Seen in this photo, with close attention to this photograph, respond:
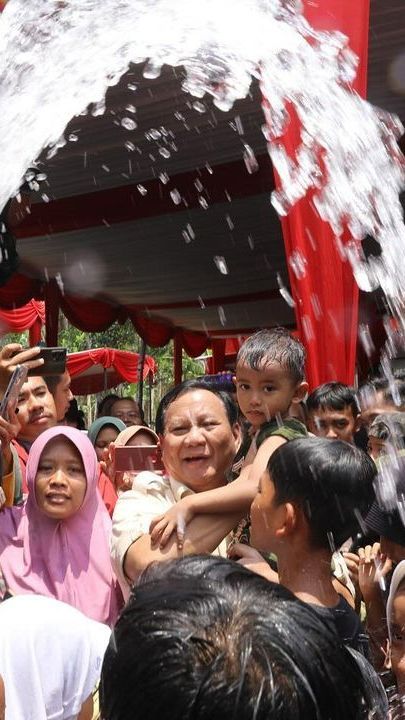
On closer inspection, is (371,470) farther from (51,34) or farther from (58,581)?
(51,34)

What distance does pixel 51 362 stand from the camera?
11.8ft

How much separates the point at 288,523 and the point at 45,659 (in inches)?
25.4

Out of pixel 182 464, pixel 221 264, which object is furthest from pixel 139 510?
pixel 221 264

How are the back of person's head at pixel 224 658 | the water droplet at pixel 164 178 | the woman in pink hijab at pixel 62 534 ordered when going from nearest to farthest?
the back of person's head at pixel 224 658 < the woman in pink hijab at pixel 62 534 < the water droplet at pixel 164 178

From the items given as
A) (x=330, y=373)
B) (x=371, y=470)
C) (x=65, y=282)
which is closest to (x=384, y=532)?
(x=371, y=470)

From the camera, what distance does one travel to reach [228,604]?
42.4 inches

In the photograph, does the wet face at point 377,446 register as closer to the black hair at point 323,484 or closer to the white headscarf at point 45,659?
the black hair at point 323,484

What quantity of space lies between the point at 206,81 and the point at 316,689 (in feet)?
19.1

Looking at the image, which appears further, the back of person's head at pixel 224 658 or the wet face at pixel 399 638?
the wet face at pixel 399 638

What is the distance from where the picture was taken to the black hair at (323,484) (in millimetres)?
2203

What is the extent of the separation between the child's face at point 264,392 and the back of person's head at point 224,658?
6.12 feet

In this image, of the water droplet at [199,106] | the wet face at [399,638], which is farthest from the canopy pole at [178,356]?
the wet face at [399,638]

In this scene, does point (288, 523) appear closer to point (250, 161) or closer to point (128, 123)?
point (128, 123)

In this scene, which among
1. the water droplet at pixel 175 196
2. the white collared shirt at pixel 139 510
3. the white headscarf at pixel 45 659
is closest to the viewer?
the white headscarf at pixel 45 659
